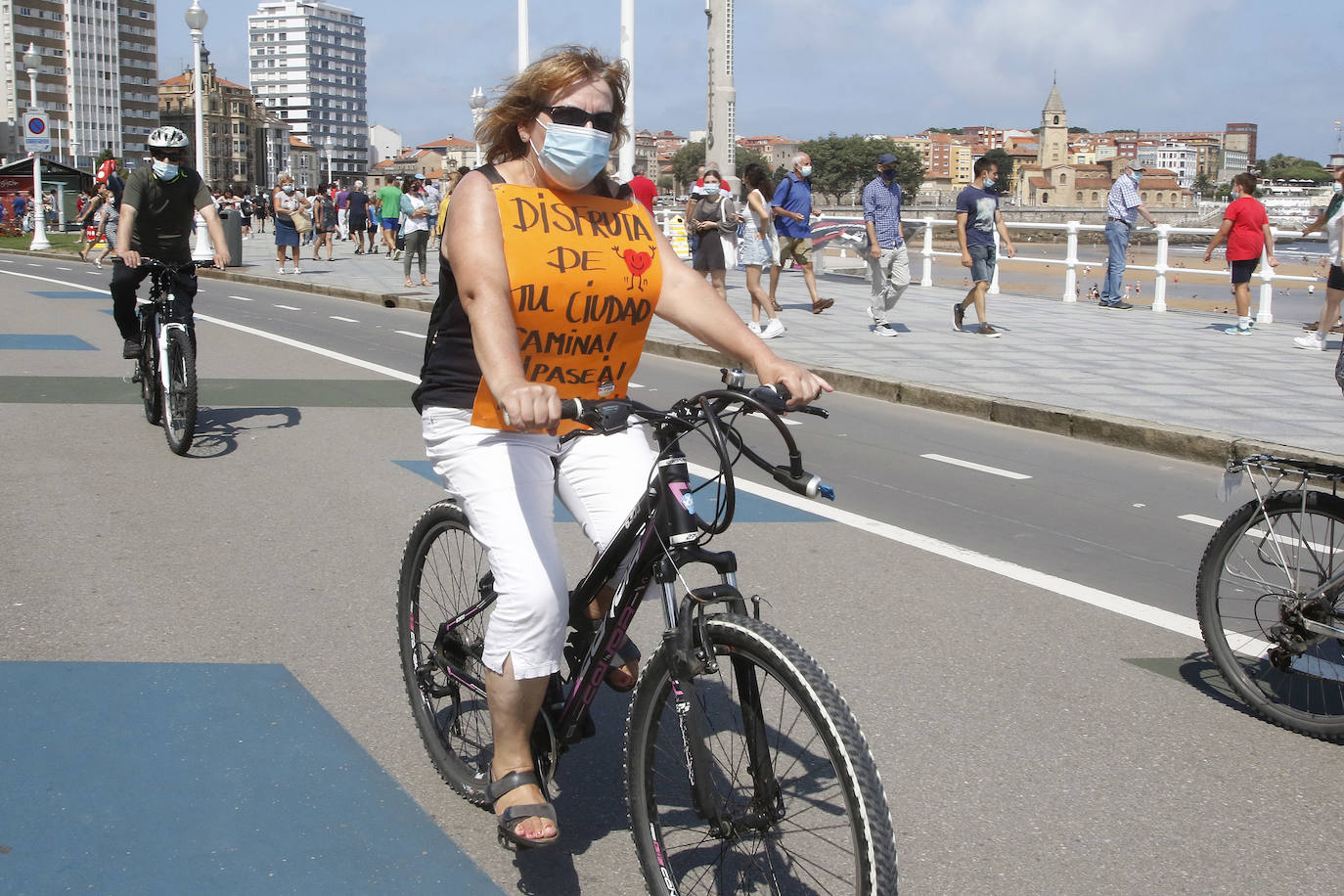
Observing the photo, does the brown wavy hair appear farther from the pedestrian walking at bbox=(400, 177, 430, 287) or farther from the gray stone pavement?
the pedestrian walking at bbox=(400, 177, 430, 287)

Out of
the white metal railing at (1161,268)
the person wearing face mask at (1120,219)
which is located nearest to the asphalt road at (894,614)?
the white metal railing at (1161,268)

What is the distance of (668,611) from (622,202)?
3.47 ft

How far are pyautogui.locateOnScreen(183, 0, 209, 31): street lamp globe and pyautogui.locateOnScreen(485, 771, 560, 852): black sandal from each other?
3212cm

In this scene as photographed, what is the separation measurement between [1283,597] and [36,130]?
3502 cm

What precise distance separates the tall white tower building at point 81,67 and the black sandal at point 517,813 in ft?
578

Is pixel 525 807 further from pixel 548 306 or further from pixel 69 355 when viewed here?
pixel 69 355

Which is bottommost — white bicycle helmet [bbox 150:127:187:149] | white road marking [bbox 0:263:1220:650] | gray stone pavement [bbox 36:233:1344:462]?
white road marking [bbox 0:263:1220:650]

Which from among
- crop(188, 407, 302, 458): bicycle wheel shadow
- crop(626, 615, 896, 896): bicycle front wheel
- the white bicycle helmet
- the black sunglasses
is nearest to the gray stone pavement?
crop(188, 407, 302, 458): bicycle wheel shadow

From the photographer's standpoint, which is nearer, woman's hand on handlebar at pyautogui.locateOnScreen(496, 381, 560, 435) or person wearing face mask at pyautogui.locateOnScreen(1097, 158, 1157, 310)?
woman's hand on handlebar at pyautogui.locateOnScreen(496, 381, 560, 435)

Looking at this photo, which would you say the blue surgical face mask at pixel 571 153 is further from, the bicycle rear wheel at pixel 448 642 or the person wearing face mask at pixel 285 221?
the person wearing face mask at pixel 285 221

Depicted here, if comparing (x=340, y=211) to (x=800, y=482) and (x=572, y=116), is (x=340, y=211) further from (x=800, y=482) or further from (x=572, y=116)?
(x=800, y=482)

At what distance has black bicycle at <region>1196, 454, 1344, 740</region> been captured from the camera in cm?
411

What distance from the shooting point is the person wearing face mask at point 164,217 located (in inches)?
319

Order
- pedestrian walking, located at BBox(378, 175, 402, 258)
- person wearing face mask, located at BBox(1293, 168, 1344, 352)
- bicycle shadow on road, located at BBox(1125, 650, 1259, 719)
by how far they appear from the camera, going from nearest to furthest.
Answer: bicycle shadow on road, located at BBox(1125, 650, 1259, 719) < person wearing face mask, located at BBox(1293, 168, 1344, 352) < pedestrian walking, located at BBox(378, 175, 402, 258)
